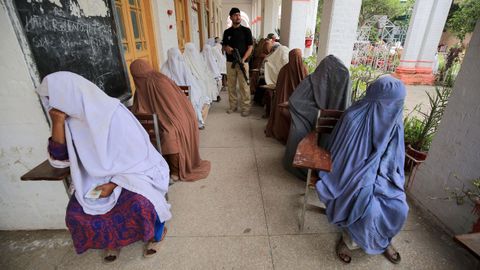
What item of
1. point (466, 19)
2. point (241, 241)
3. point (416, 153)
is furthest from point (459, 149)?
point (466, 19)

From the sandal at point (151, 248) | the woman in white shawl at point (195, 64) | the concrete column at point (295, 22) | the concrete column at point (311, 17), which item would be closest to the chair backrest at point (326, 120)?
the sandal at point (151, 248)

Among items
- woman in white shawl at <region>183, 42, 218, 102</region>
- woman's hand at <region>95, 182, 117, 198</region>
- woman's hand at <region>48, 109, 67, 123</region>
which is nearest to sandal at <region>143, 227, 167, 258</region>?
woman's hand at <region>95, 182, 117, 198</region>

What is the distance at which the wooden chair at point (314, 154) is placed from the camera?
5.42 ft

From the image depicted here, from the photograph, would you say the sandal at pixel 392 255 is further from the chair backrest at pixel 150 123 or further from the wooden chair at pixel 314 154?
the chair backrest at pixel 150 123

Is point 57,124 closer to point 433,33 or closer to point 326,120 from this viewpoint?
point 326,120

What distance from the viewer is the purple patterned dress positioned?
4.96 feet

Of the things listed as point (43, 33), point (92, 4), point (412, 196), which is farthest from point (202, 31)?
point (412, 196)

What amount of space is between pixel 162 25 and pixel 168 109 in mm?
2380

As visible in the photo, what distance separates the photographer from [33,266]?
5.73ft

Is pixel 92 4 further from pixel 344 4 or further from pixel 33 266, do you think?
pixel 344 4

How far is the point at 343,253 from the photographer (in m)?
1.79

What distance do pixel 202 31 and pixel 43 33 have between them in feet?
25.6

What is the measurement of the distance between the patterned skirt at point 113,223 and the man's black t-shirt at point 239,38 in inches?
139

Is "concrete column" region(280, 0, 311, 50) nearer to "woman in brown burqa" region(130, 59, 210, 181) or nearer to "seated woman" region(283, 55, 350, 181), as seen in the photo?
"seated woman" region(283, 55, 350, 181)
